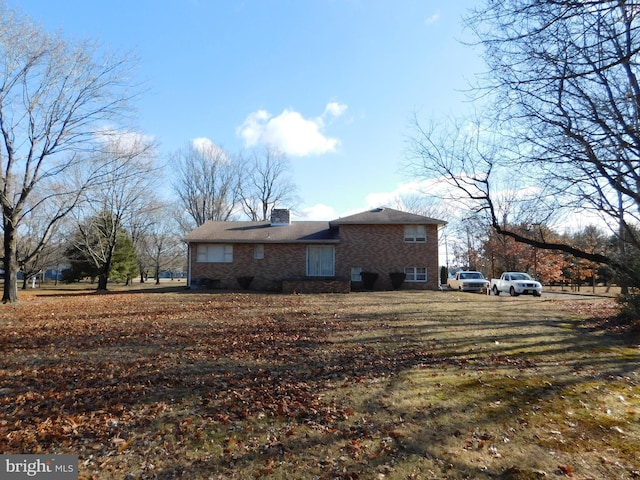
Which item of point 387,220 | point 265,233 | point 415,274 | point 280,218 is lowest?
point 415,274

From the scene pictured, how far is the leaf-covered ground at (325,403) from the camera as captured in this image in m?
3.51

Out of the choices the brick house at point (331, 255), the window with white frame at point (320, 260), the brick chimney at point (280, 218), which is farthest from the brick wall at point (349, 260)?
the brick chimney at point (280, 218)

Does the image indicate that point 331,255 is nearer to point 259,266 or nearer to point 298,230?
point 298,230

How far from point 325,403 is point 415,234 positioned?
20.6 metres

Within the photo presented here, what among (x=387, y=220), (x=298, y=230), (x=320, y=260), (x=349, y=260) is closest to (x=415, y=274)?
(x=387, y=220)

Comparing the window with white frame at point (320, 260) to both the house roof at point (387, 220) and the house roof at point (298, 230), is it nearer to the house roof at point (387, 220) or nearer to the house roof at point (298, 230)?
the house roof at point (298, 230)

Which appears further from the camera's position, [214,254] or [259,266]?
[214,254]

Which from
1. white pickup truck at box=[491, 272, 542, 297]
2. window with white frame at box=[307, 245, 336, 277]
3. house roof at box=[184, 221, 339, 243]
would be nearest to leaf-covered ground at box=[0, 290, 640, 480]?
white pickup truck at box=[491, 272, 542, 297]

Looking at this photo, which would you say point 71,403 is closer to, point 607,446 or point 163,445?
point 163,445

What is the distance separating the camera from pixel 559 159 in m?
5.64

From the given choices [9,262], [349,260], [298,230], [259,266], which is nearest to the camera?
[9,262]

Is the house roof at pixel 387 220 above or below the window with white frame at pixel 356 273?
above

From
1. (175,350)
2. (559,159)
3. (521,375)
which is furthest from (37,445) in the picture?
(559,159)

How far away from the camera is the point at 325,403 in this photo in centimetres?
474
